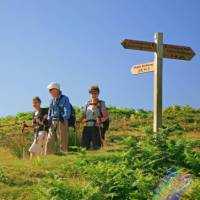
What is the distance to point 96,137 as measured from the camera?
1349 cm

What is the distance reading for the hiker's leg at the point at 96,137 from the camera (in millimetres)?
13344

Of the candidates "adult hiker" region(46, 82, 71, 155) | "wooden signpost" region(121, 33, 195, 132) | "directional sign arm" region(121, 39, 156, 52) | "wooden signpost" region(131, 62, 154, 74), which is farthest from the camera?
"wooden signpost" region(131, 62, 154, 74)

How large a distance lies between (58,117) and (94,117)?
763 millimetres

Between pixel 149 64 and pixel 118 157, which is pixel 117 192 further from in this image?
pixel 149 64

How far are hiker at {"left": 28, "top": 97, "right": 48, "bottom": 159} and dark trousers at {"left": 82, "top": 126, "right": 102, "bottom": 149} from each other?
876mm

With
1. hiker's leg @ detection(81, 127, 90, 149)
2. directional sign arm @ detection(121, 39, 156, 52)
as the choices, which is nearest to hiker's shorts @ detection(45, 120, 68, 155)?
hiker's leg @ detection(81, 127, 90, 149)

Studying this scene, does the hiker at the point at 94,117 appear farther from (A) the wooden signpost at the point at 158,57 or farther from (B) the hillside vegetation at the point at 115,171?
(B) the hillside vegetation at the point at 115,171

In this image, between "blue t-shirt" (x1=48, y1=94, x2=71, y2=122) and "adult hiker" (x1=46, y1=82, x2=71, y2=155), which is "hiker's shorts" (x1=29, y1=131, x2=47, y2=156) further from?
"blue t-shirt" (x1=48, y1=94, x2=71, y2=122)

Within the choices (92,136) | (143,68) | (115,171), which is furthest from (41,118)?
(115,171)

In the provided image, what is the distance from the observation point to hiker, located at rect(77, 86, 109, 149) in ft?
43.2

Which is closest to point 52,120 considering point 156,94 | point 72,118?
point 72,118

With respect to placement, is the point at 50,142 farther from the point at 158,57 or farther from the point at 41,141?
the point at 158,57

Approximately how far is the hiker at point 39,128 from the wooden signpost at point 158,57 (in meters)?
2.25

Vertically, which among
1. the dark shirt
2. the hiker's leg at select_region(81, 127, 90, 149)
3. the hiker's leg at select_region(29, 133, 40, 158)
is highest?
the dark shirt
